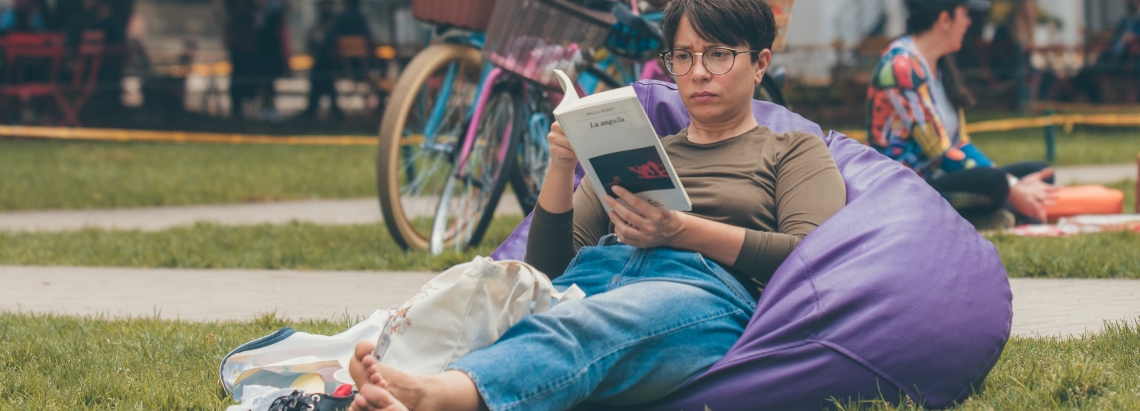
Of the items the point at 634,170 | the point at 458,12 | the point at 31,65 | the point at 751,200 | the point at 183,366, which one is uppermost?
the point at 634,170

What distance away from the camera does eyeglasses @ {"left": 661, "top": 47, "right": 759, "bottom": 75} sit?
3.40 meters

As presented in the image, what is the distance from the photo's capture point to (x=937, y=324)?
125 inches

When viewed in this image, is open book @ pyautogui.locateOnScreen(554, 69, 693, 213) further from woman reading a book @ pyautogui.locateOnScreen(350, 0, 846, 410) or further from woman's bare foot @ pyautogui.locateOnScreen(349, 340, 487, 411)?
woman's bare foot @ pyautogui.locateOnScreen(349, 340, 487, 411)

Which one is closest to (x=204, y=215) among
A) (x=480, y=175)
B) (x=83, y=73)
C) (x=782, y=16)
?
(x=480, y=175)

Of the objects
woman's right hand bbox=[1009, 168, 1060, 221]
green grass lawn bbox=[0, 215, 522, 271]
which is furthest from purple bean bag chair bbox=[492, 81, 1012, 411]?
woman's right hand bbox=[1009, 168, 1060, 221]

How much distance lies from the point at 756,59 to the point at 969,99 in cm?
334

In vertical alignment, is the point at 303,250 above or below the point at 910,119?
below

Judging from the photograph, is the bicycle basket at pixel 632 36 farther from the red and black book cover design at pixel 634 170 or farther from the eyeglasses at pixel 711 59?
the red and black book cover design at pixel 634 170

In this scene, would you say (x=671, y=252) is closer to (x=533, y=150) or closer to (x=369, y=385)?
(x=369, y=385)

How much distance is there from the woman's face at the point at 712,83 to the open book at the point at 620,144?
1.58 ft

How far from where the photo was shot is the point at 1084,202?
7.27 m

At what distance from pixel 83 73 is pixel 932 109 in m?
14.1

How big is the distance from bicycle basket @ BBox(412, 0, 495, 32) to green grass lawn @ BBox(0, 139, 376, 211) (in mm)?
3986

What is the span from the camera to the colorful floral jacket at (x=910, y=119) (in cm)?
627
